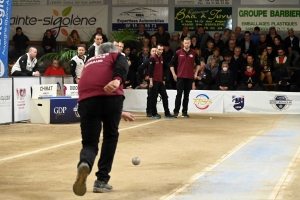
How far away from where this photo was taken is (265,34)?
86.8 feet

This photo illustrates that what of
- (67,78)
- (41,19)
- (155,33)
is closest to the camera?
(67,78)

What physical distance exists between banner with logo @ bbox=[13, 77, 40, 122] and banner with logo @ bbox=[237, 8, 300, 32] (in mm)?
11862

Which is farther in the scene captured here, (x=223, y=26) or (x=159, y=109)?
(x=223, y=26)

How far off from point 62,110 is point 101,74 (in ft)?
31.8

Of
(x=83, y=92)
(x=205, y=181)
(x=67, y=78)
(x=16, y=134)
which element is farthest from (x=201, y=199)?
(x=67, y=78)

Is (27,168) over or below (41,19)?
below

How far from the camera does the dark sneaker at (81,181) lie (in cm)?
685

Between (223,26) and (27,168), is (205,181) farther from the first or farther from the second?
(223,26)

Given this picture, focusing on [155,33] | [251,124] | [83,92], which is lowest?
[251,124]

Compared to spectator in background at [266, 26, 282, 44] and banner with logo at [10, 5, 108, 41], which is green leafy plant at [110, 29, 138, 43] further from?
spectator in background at [266, 26, 282, 44]

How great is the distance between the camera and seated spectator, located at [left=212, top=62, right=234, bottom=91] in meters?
22.4

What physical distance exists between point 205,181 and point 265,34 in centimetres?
1894

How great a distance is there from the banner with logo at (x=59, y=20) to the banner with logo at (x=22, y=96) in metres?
10.7

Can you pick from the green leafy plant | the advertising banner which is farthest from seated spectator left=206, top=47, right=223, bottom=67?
the advertising banner
